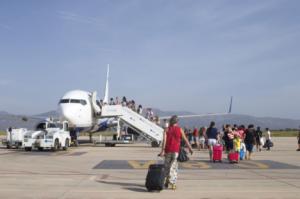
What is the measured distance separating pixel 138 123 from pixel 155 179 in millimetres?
26362

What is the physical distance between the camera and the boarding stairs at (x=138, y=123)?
38.2m

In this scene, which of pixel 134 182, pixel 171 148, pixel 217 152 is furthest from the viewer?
pixel 217 152

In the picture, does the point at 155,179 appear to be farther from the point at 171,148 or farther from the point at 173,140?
the point at 173,140

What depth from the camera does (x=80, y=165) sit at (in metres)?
19.4

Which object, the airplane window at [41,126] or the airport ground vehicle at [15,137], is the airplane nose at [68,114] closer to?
the airplane window at [41,126]

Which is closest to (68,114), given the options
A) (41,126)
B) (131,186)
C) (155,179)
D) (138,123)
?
(41,126)

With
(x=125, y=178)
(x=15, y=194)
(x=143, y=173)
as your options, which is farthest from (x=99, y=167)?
(x=15, y=194)

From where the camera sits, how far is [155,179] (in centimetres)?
1194

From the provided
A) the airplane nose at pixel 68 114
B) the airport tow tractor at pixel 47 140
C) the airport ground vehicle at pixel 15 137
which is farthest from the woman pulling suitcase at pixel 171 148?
the airplane nose at pixel 68 114

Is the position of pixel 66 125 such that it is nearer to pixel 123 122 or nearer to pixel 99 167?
pixel 123 122

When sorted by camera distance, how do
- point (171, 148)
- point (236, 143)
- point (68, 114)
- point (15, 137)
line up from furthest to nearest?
point (68, 114)
point (15, 137)
point (236, 143)
point (171, 148)

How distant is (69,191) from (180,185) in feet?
9.60

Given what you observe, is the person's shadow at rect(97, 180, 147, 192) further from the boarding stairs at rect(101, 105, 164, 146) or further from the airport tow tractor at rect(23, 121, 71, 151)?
the boarding stairs at rect(101, 105, 164, 146)

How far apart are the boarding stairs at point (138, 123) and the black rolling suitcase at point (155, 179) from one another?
25.8 meters
